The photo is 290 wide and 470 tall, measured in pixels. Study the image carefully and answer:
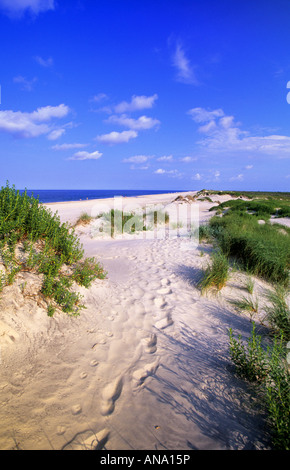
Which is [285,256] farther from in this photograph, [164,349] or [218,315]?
[164,349]

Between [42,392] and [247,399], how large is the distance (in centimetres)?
202

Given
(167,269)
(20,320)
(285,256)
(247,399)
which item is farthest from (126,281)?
(285,256)

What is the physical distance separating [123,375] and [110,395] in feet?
0.90

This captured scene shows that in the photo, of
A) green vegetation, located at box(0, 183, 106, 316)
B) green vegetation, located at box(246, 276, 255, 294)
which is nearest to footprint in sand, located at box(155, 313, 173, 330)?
green vegetation, located at box(0, 183, 106, 316)

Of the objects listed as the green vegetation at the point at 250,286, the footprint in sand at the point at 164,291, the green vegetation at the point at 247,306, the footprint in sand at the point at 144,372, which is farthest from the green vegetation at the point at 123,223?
the footprint in sand at the point at 144,372

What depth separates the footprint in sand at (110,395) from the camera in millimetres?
2066

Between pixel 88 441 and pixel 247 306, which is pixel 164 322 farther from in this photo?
pixel 88 441

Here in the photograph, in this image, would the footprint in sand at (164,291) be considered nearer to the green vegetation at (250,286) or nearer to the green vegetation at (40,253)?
the green vegetation at (40,253)

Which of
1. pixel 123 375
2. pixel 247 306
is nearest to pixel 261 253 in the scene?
pixel 247 306

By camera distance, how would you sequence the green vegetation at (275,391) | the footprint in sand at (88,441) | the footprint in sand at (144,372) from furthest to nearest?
the footprint in sand at (144,372) → the footprint in sand at (88,441) → the green vegetation at (275,391)

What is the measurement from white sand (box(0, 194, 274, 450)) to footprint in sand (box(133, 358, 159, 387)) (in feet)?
0.04

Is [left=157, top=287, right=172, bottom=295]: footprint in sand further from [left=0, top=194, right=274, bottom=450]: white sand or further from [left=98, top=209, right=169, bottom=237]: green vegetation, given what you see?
[left=98, top=209, right=169, bottom=237]: green vegetation

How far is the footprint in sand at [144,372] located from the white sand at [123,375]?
12 mm

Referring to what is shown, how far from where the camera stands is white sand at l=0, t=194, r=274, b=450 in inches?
72.2
